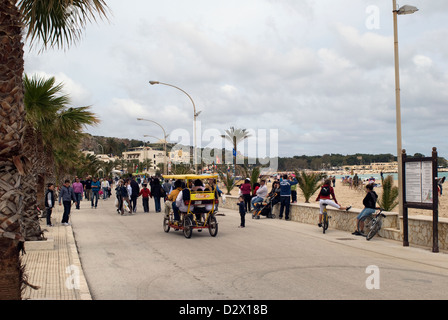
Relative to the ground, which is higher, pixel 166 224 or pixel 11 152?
pixel 11 152

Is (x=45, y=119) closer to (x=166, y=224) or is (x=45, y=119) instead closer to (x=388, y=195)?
(x=166, y=224)

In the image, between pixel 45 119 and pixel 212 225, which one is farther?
pixel 45 119

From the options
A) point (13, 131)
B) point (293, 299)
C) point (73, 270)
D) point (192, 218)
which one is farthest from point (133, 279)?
point (192, 218)

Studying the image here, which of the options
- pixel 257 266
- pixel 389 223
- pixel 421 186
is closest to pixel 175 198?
pixel 257 266

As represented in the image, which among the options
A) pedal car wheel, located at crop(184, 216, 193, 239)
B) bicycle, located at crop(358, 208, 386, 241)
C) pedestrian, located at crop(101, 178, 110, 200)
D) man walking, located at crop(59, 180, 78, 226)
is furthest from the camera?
pedestrian, located at crop(101, 178, 110, 200)

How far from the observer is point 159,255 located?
37.6ft

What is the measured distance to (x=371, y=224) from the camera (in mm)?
14109

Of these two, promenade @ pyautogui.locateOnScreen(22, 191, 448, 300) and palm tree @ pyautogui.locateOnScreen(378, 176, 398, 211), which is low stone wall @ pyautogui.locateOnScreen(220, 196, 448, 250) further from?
palm tree @ pyautogui.locateOnScreen(378, 176, 398, 211)

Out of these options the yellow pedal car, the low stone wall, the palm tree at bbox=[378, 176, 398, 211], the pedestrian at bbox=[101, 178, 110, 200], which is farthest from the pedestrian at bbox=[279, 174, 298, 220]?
the pedestrian at bbox=[101, 178, 110, 200]

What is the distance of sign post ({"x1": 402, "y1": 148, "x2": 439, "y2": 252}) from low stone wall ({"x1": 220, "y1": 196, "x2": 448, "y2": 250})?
1.39ft

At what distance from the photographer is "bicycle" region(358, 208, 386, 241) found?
13.6 metres

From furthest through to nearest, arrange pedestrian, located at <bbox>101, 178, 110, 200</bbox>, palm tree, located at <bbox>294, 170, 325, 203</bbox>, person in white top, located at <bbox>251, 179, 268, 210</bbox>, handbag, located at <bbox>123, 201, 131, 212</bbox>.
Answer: pedestrian, located at <bbox>101, 178, 110, 200</bbox>, handbag, located at <bbox>123, 201, 131, 212</bbox>, palm tree, located at <bbox>294, 170, 325, 203</bbox>, person in white top, located at <bbox>251, 179, 268, 210</bbox>

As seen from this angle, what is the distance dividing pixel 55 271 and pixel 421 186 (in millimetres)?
8881
